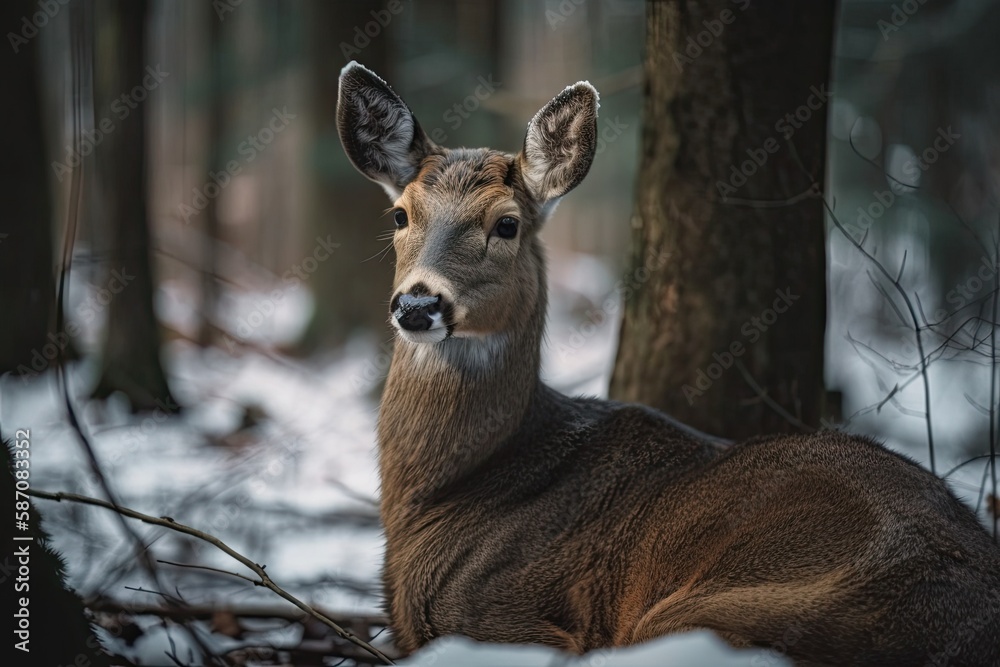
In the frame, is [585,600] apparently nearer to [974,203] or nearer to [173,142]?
[974,203]

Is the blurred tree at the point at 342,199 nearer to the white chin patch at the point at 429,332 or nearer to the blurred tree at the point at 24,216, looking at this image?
the blurred tree at the point at 24,216

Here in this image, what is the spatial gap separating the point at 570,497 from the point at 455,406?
0.71 metres

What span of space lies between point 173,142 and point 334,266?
22109 mm

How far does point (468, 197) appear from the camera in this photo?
462cm

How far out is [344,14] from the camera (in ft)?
41.5

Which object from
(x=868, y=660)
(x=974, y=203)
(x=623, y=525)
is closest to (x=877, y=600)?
(x=868, y=660)

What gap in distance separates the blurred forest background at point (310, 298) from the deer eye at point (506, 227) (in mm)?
1640

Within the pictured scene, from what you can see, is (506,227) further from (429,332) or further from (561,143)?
(429,332)

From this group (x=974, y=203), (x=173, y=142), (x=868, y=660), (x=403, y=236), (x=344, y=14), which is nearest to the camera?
(x=868, y=660)

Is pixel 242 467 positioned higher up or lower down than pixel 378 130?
lower down

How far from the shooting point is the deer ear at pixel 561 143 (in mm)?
4582

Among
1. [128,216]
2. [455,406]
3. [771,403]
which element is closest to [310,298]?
[128,216]

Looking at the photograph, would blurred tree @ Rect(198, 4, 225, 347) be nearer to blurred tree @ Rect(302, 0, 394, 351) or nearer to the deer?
blurred tree @ Rect(302, 0, 394, 351)

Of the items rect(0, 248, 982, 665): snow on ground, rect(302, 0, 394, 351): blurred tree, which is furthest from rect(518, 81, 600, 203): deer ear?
rect(302, 0, 394, 351): blurred tree
